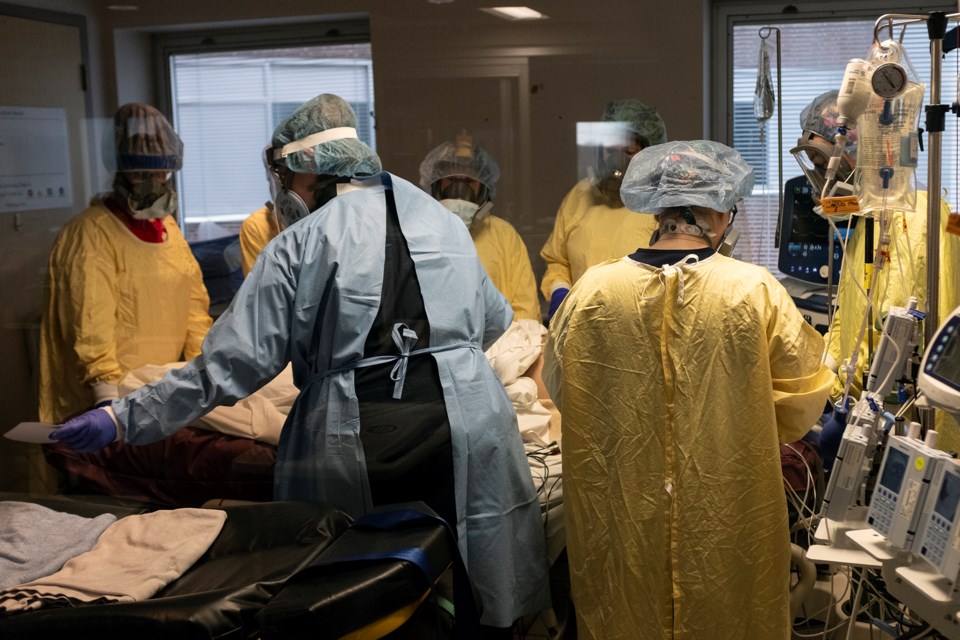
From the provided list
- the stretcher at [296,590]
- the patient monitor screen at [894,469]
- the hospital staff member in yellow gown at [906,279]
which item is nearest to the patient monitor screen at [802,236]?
the hospital staff member in yellow gown at [906,279]

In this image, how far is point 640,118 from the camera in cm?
315

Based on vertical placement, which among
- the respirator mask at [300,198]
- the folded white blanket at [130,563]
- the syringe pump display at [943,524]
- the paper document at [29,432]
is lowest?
the folded white blanket at [130,563]

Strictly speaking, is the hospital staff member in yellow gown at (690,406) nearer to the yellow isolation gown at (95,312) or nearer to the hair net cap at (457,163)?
the hair net cap at (457,163)

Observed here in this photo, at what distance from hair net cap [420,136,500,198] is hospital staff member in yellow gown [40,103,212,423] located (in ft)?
2.66

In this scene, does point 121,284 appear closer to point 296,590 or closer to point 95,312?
point 95,312

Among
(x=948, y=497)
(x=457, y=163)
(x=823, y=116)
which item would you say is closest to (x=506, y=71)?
(x=457, y=163)

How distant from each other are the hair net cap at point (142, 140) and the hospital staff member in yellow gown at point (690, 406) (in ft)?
5.07

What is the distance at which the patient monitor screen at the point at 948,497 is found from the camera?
1.57 meters

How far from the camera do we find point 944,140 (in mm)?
2963

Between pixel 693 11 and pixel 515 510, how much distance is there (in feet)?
5.33

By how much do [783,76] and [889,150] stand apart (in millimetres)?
971

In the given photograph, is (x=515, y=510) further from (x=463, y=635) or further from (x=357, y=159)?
(x=357, y=159)

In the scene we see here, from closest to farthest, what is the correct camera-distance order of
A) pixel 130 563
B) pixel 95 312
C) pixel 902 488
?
pixel 902 488
pixel 130 563
pixel 95 312

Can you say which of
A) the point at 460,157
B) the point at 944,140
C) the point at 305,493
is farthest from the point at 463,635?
the point at 944,140
